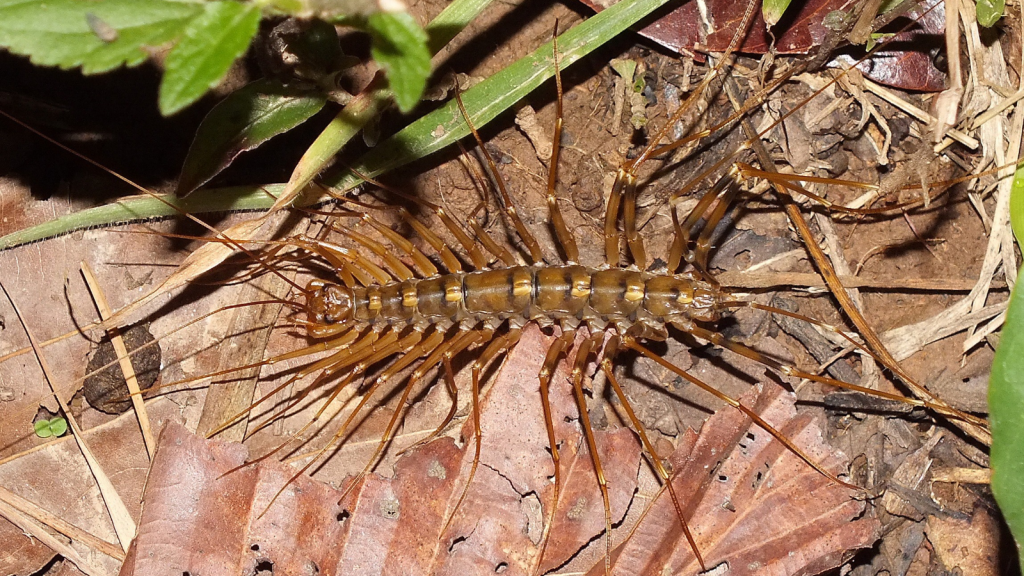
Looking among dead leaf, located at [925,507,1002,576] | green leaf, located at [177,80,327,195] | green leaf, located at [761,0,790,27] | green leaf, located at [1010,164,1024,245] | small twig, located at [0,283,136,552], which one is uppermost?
green leaf, located at [761,0,790,27]

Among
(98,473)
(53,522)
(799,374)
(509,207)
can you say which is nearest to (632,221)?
(509,207)

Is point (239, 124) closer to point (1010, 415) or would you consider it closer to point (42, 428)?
point (42, 428)

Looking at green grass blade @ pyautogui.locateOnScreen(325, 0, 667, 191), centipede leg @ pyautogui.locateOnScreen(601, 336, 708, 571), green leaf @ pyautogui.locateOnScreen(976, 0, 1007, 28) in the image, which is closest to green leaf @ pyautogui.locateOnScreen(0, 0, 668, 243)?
green grass blade @ pyautogui.locateOnScreen(325, 0, 667, 191)

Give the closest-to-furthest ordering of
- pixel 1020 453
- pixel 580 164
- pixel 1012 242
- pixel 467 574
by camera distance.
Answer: pixel 1020 453
pixel 467 574
pixel 1012 242
pixel 580 164

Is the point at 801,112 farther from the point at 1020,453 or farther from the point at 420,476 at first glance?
the point at 420,476

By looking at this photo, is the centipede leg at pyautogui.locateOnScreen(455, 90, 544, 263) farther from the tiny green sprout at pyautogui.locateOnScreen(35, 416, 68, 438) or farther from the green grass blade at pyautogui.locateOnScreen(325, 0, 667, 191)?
the tiny green sprout at pyautogui.locateOnScreen(35, 416, 68, 438)

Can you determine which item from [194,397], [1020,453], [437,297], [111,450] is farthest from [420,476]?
[1020,453]
